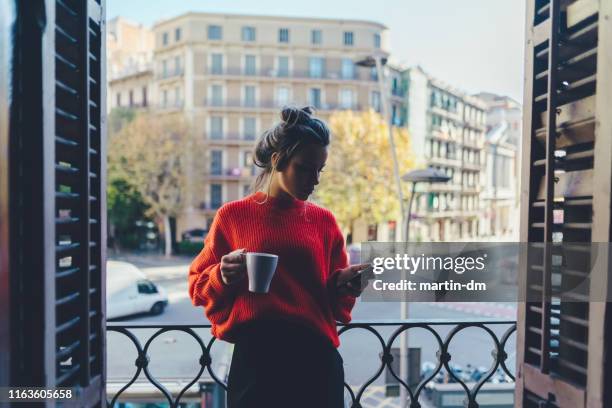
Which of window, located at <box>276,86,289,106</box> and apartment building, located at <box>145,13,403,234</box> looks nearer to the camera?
apartment building, located at <box>145,13,403,234</box>

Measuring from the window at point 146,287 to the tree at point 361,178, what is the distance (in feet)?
24.5

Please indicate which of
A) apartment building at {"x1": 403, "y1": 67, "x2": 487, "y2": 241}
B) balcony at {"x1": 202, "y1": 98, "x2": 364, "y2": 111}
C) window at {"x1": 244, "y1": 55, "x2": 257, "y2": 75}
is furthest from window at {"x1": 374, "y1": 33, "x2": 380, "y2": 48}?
window at {"x1": 244, "y1": 55, "x2": 257, "y2": 75}

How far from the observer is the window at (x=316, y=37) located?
942 inches

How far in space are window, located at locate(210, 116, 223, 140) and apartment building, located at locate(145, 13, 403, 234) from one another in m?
0.02

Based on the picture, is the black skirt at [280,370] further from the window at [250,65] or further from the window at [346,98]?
the window at [250,65]

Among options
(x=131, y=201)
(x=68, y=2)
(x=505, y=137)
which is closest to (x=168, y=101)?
(x=131, y=201)

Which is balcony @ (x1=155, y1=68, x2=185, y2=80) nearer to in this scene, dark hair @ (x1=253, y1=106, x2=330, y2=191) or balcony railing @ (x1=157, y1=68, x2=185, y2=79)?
balcony railing @ (x1=157, y1=68, x2=185, y2=79)

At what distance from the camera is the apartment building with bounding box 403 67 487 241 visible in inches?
941

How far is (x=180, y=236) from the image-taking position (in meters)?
23.5

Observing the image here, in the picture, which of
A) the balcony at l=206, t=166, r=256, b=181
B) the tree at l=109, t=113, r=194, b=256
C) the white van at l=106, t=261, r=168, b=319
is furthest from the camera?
the balcony at l=206, t=166, r=256, b=181

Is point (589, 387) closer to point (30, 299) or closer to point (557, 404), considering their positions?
point (557, 404)

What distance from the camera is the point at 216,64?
23.5m

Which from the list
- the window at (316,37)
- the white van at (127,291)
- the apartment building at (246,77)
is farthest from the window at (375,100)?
the white van at (127,291)

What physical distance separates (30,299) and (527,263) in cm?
126
